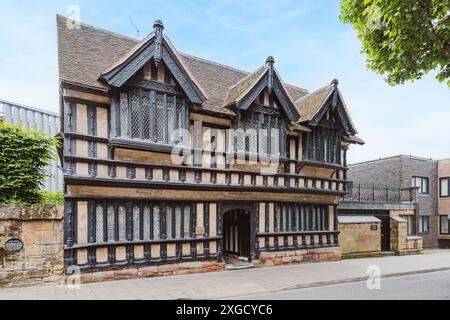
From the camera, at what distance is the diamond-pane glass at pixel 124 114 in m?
10.3

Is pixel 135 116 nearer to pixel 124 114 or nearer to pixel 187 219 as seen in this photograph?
pixel 124 114

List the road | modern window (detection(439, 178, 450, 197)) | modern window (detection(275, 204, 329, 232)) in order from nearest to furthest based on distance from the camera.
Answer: the road → modern window (detection(275, 204, 329, 232)) → modern window (detection(439, 178, 450, 197))

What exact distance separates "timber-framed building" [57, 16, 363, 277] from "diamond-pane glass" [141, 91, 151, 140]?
32 millimetres

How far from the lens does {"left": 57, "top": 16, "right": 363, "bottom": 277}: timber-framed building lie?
9.87 metres

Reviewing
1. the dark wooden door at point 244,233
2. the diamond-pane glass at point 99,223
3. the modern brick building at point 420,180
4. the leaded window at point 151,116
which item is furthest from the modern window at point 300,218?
the modern brick building at point 420,180

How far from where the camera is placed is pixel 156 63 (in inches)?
415

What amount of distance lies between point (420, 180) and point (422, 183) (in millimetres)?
342

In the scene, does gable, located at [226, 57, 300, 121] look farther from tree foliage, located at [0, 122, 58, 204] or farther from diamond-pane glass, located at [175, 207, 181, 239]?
tree foliage, located at [0, 122, 58, 204]

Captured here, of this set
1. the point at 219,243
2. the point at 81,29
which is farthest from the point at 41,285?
the point at 81,29

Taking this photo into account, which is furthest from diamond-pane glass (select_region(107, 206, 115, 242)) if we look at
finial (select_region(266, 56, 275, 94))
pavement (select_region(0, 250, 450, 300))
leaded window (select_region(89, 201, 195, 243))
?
finial (select_region(266, 56, 275, 94))

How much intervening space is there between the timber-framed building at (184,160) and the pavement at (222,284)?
72cm

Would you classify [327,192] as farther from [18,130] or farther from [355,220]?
[18,130]

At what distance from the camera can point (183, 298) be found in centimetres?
831

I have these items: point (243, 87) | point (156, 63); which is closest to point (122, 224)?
point (156, 63)
